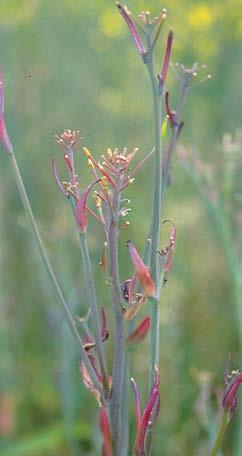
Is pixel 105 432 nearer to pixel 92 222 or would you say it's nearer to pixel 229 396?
pixel 229 396

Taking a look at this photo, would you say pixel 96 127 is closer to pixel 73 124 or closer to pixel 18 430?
pixel 73 124

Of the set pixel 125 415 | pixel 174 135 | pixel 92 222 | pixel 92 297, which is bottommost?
pixel 92 222

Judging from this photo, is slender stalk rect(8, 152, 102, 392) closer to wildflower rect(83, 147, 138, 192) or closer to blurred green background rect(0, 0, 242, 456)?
wildflower rect(83, 147, 138, 192)

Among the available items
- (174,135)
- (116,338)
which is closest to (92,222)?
(174,135)

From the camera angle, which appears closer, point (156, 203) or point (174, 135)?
point (156, 203)

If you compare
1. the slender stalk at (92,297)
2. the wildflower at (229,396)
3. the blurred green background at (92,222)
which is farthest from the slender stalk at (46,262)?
the blurred green background at (92,222)

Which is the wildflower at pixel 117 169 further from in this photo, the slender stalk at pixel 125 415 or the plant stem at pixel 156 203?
the slender stalk at pixel 125 415

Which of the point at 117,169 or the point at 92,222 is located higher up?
the point at 117,169
